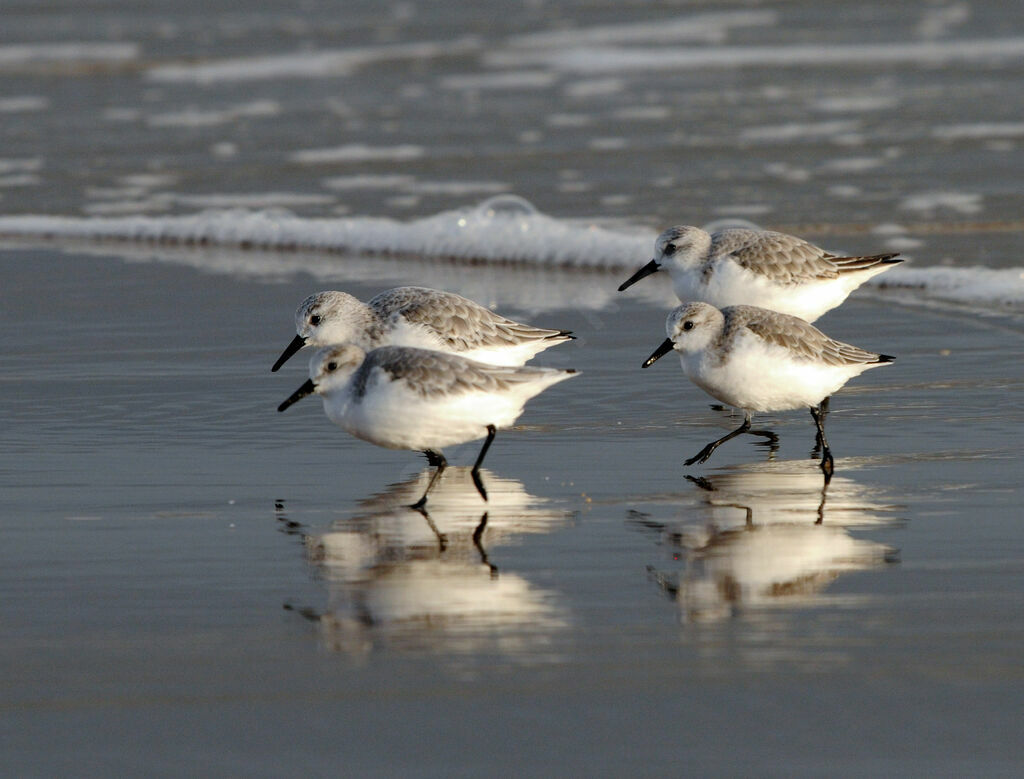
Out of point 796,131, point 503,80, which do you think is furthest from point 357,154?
→ point 503,80

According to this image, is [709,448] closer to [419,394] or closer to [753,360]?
[753,360]

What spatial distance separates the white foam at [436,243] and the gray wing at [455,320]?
299 centimetres

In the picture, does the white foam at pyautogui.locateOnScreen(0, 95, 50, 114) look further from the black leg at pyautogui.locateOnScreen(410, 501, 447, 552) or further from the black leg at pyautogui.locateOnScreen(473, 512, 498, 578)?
the black leg at pyautogui.locateOnScreen(473, 512, 498, 578)

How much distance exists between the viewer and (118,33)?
33.0 metres

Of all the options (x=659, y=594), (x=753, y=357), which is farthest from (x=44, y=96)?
(x=659, y=594)

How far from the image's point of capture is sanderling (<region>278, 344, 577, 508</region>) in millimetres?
6652

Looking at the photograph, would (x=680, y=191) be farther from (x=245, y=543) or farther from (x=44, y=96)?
(x=44, y=96)

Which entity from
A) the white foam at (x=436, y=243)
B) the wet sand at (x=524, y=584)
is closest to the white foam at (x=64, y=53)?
the white foam at (x=436, y=243)

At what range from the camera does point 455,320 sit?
848cm

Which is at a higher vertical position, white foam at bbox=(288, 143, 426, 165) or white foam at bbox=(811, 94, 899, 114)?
white foam at bbox=(811, 94, 899, 114)

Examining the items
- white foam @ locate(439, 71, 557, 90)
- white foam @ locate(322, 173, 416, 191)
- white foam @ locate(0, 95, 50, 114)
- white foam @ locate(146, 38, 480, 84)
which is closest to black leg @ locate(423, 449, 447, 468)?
white foam @ locate(322, 173, 416, 191)

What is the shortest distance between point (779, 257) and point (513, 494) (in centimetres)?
321

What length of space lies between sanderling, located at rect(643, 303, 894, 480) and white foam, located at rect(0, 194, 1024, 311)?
4.07 m

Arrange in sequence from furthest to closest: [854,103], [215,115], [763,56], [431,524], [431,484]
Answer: [763,56], [215,115], [854,103], [431,484], [431,524]
